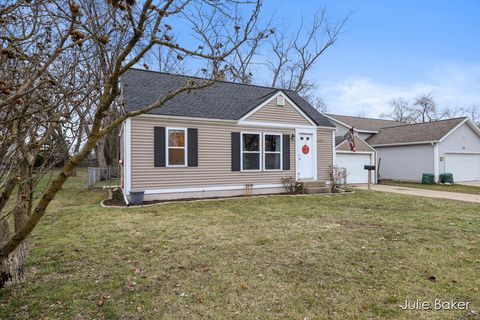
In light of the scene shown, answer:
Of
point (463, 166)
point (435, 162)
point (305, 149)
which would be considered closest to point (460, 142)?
point (463, 166)

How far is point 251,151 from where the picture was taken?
11.8 m

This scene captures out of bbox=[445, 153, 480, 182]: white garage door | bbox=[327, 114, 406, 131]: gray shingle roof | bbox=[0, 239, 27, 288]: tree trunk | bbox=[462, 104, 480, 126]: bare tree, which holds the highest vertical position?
bbox=[462, 104, 480, 126]: bare tree

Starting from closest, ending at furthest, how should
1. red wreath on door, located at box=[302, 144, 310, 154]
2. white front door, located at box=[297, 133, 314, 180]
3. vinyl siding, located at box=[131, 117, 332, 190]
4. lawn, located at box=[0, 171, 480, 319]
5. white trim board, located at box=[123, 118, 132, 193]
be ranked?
lawn, located at box=[0, 171, 480, 319] → white trim board, located at box=[123, 118, 132, 193] → vinyl siding, located at box=[131, 117, 332, 190] → white front door, located at box=[297, 133, 314, 180] → red wreath on door, located at box=[302, 144, 310, 154]

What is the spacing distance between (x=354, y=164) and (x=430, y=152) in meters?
4.90

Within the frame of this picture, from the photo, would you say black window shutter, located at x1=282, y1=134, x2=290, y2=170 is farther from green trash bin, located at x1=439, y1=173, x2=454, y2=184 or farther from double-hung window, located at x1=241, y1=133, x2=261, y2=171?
green trash bin, located at x1=439, y1=173, x2=454, y2=184

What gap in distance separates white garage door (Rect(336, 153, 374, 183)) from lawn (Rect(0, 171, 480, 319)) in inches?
398

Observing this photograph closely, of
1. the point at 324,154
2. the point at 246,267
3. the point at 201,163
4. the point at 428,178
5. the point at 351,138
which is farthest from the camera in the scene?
the point at 428,178

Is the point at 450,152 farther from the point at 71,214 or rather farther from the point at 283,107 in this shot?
the point at 71,214

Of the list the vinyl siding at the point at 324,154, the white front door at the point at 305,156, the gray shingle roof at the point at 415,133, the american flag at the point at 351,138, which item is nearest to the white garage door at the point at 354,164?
the american flag at the point at 351,138

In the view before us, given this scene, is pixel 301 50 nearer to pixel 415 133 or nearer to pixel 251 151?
pixel 415 133

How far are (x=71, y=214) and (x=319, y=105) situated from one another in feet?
112

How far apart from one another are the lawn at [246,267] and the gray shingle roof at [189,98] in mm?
4456

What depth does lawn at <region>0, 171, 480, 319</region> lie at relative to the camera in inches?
118

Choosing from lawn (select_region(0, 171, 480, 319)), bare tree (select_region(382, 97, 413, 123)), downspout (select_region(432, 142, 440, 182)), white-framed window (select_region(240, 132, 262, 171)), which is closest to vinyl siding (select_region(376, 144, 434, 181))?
downspout (select_region(432, 142, 440, 182))
